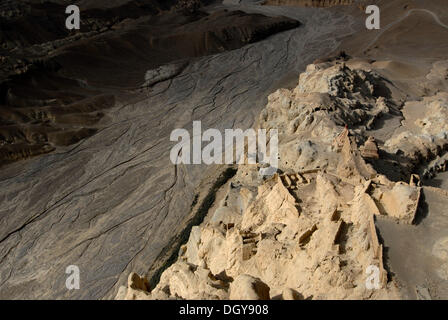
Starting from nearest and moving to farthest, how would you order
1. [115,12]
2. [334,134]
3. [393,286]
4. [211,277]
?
1. [393,286]
2. [211,277]
3. [334,134]
4. [115,12]

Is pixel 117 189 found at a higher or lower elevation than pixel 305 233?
lower

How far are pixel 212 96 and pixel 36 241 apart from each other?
83.8ft

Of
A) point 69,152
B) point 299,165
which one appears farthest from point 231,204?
point 69,152

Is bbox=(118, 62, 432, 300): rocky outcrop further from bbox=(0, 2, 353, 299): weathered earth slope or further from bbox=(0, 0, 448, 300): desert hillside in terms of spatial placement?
bbox=(0, 2, 353, 299): weathered earth slope

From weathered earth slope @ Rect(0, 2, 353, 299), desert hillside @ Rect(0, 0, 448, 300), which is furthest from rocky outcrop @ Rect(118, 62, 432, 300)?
weathered earth slope @ Rect(0, 2, 353, 299)

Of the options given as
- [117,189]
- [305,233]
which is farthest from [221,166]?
[305,233]

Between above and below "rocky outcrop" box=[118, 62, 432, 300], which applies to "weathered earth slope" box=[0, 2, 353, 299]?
below

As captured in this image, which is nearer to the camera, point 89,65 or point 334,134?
point 334,134

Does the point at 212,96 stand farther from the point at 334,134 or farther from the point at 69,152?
the point at 334,134

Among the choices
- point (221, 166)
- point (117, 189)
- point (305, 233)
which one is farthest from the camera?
point (221, 166)

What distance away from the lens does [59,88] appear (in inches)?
1732

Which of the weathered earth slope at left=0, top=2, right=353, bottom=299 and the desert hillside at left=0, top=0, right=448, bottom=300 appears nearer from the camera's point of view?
the desert hillside at left=0, top=0, right=448, bottom=300

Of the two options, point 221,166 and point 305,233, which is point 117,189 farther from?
point 305,233
